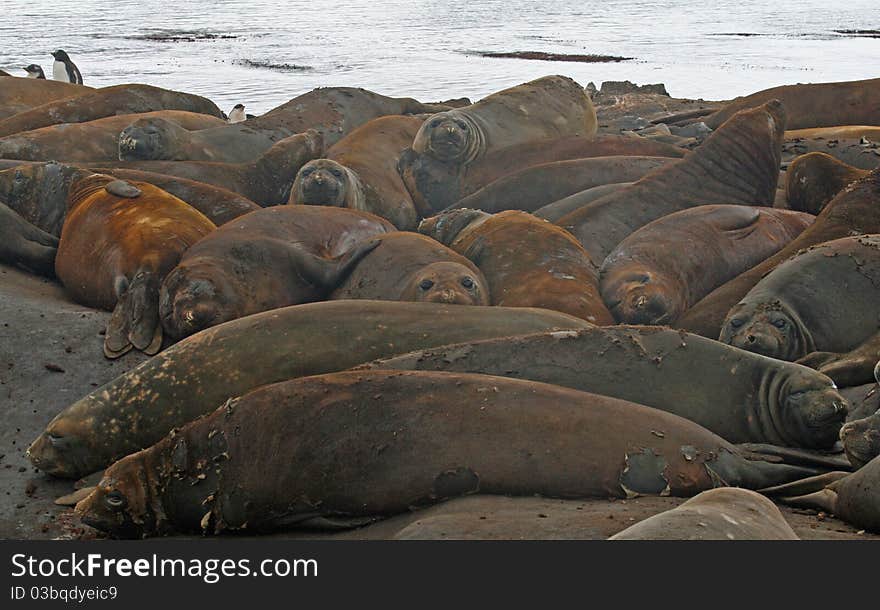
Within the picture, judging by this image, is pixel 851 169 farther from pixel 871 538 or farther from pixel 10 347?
pixel 10 347

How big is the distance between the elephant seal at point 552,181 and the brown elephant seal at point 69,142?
2.50 m

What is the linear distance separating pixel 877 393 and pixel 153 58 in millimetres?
21160

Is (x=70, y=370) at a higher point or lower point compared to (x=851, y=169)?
lower

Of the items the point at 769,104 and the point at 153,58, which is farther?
the point at 153,58

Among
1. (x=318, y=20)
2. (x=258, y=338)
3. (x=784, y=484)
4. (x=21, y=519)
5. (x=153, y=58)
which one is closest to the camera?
(x=784, y=484)

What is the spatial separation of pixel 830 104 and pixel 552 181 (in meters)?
3.07

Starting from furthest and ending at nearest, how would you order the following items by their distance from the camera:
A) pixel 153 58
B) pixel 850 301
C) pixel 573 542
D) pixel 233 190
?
pixel 153 58
pixel 233 190
pixel 850 301
pixel 573 542

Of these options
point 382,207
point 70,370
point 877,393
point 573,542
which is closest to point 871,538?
point 573,542

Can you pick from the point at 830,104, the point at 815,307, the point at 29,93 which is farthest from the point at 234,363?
the point at 29,93

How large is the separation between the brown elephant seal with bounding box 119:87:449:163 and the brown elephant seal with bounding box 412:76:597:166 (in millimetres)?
980

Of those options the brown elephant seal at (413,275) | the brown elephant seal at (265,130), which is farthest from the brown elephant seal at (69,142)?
the brown elephant seal at (413,275)

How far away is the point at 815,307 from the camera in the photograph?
5.02m

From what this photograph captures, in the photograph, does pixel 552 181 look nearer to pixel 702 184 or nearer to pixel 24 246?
pixel 702 184

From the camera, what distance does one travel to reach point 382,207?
24.5 feet
